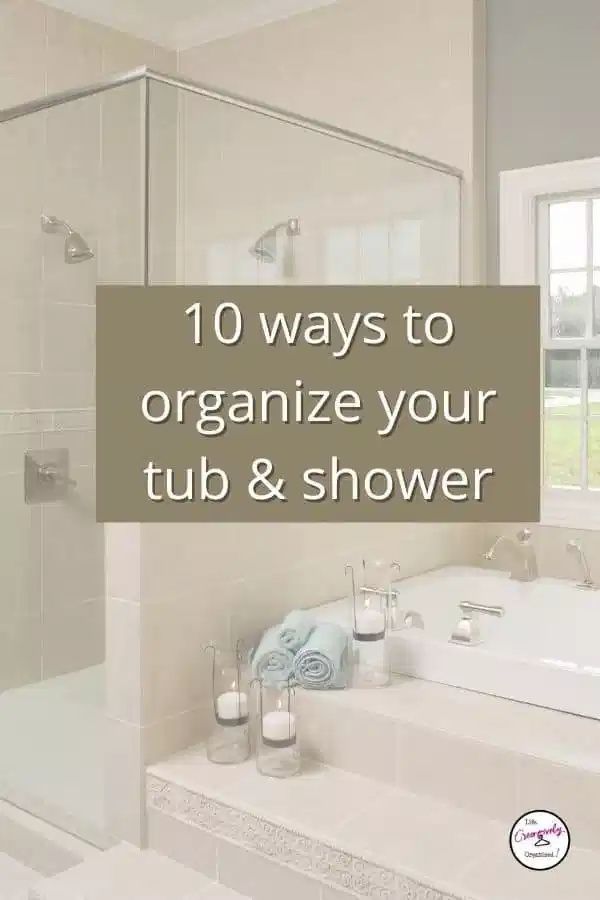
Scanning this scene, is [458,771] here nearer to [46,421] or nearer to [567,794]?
[567,794]

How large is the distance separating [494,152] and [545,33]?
40 centimetres

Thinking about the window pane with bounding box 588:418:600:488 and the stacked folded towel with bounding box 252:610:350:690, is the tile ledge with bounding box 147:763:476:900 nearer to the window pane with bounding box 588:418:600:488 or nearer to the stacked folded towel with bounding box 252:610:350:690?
the stacked folded towel with bounding box 252:610:350:690

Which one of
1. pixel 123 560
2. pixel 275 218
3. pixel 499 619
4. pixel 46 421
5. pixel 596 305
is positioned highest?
pixel 275 218

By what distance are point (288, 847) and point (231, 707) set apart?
37cm

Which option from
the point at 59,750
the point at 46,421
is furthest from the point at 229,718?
the point at 46,421

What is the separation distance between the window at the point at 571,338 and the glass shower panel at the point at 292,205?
375 millimetres

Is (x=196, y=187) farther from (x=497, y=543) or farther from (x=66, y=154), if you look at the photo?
(x=497, y=543)

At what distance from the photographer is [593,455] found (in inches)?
126

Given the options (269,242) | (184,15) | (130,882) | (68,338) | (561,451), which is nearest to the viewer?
(130,882)

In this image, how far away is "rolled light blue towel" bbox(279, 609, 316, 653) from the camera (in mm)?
2371

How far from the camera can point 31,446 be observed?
2.44 metres

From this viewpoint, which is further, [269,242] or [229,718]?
[269,242]

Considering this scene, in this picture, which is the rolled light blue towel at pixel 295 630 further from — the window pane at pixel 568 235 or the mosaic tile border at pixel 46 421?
the window pane at pixel 568 235

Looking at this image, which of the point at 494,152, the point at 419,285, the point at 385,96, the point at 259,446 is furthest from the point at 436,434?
the point at 385,96
